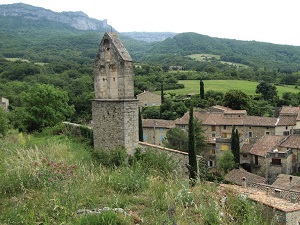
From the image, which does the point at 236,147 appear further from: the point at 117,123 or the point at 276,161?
the point at 117,123

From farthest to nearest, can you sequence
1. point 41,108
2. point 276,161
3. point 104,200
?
point 276,161 < point 41,108 < point 104,200

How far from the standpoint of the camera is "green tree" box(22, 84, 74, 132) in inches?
805

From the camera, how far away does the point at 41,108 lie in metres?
20.9

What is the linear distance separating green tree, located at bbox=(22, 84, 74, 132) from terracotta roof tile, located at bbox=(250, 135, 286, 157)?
22.2 meters

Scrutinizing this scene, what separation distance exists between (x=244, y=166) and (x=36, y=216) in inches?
1365

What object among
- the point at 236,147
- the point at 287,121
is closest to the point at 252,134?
the point at 287,121

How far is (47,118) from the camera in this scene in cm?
2100

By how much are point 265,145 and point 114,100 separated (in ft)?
87.7

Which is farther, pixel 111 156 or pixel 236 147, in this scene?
pixel 236 147

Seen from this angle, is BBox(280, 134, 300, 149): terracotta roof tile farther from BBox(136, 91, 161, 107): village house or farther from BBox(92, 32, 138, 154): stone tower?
BBox(136, 91, 161, 107): village house

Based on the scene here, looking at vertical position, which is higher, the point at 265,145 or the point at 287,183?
the point at 265,145

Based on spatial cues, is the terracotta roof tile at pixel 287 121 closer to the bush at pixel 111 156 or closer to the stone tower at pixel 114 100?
the stone tower at pixel 114 100

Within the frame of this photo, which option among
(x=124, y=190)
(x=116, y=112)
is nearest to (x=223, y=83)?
(x=116, y=112)

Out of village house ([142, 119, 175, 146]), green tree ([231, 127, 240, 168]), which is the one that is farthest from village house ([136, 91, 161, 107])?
green tree ([231, 127, 240, 168])
